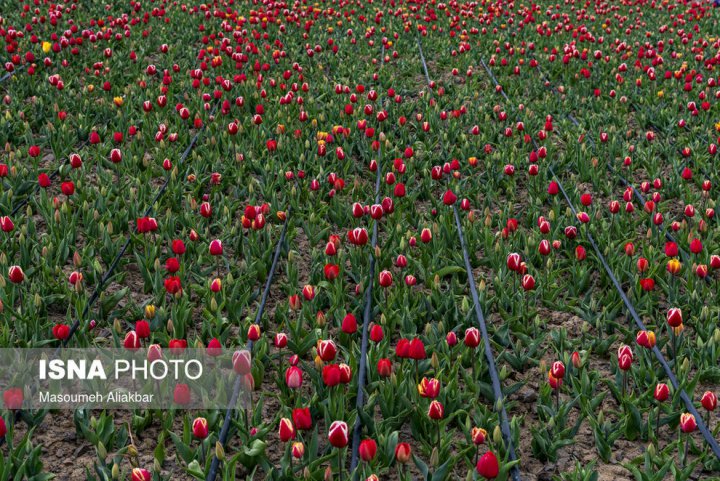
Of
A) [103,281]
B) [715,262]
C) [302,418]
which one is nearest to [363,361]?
[302,418]

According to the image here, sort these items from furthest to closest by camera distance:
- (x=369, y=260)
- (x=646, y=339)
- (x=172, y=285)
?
1. (x=369, y=260)
2. (x=172, y=285)
3. (x=646, y=339)

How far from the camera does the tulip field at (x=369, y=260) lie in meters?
3.25

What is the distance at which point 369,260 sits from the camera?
15.6 feet

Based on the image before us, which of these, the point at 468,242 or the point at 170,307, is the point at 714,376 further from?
the point at 170,307

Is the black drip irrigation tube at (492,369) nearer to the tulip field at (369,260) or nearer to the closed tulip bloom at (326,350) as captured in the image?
the tulip field at (369,260)

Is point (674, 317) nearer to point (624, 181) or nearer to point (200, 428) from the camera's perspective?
point (200, 428)

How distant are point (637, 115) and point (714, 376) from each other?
472 centimetres

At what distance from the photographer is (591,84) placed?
8.93 m

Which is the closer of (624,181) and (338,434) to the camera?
(338,434)

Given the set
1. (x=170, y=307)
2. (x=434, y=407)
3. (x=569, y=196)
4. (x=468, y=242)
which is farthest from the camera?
(x=569, y=196)

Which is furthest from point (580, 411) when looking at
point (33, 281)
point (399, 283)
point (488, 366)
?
point (33, 281)

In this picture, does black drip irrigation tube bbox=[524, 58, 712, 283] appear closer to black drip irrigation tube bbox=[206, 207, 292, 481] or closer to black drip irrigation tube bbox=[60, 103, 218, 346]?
black drip irrigation tube bbox=[206, 207, 292, 481]

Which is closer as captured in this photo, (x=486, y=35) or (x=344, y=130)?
(x=344, y=130)

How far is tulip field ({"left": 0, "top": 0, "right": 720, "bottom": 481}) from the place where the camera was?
325 centimetres
